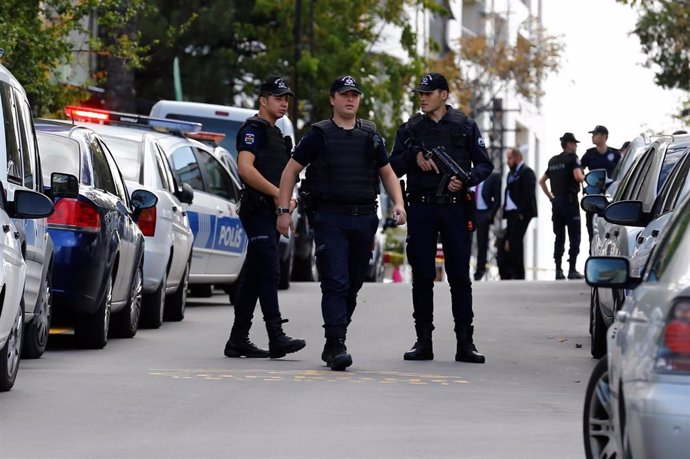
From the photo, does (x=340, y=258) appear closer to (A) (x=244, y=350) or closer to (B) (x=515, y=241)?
(A) (x=244, y=350)

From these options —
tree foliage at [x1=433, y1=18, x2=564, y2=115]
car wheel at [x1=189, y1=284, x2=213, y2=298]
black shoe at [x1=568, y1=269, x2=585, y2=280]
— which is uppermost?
tree foliage at [x1=433, y1=18, x2=564, y2=115]

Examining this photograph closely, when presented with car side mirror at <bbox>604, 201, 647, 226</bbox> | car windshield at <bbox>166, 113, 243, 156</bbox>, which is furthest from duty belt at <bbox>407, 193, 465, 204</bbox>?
car windshield at <bbox>166, 113, 243, 156</bbox>

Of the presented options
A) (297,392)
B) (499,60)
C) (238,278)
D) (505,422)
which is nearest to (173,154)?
(238,278)

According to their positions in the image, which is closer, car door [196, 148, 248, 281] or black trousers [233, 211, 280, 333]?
black trousers [233, 211, 280, 333]

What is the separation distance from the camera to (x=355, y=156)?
12.5 m

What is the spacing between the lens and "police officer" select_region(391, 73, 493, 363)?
13.0 metres

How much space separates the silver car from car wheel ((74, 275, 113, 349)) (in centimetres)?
711

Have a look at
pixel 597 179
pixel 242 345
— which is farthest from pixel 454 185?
pixel 597 179

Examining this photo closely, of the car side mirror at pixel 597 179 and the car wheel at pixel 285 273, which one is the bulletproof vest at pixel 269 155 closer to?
the car side mirror at pixel 597 179

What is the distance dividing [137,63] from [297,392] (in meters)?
15.2

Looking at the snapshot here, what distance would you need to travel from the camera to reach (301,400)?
10.5m

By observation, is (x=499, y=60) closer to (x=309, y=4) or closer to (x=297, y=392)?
(x=309, y=4)

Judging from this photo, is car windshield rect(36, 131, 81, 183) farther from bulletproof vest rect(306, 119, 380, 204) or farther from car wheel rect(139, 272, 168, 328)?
car wheel rect(139, 272, 168, 328)

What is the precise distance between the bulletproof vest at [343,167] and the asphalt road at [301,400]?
1.11 meters
